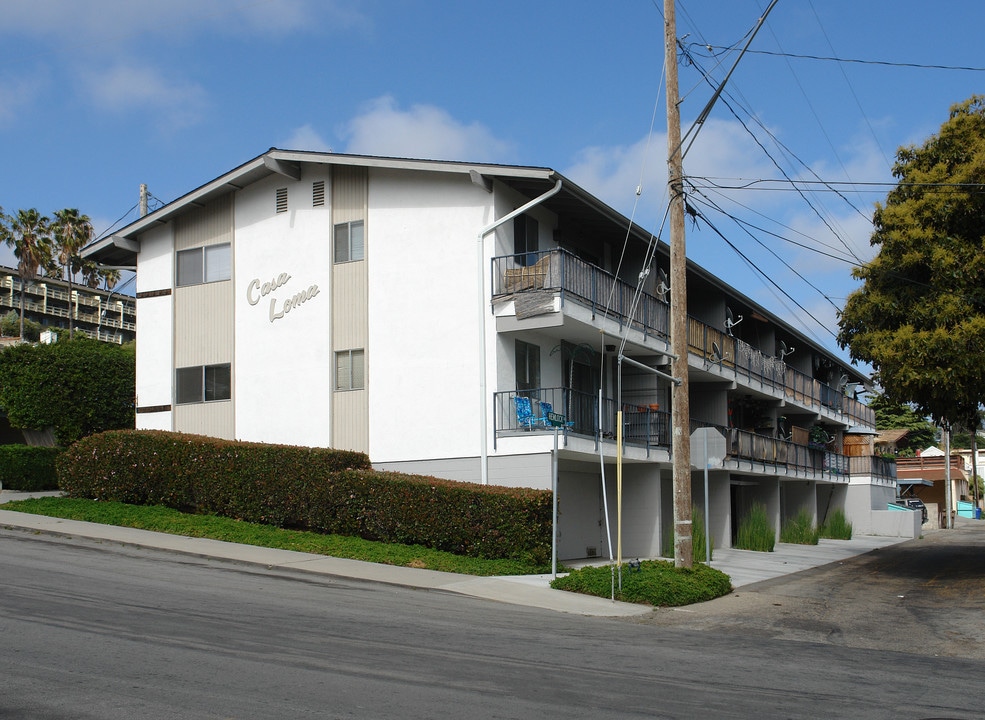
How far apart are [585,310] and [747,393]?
593 inches

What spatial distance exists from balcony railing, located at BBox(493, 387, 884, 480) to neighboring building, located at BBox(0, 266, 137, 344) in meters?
70.3

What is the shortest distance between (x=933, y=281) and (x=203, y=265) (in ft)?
57.2

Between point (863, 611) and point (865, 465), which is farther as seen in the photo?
point (865, 465)

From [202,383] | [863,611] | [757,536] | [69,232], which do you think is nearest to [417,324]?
[202,383]

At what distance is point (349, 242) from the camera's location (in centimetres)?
2412

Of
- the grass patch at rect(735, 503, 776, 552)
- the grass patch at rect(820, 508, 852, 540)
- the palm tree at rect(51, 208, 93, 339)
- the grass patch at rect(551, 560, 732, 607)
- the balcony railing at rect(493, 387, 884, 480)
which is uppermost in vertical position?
the palm tree at rect(51, 208, 93, 339)

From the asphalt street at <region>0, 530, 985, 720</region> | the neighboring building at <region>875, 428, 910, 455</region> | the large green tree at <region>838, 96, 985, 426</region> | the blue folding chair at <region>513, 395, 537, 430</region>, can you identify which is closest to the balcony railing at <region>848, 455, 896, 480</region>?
the neighboring building at <region>875, 428, 910, 455</region>

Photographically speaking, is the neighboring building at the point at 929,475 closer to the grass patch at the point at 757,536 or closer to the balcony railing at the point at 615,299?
the balcony railing at the point at 615,299

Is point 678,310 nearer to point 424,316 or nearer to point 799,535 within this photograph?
point 424,316

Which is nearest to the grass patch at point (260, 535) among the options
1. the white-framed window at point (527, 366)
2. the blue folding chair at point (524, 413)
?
the blue folding chair at point (524, 413)

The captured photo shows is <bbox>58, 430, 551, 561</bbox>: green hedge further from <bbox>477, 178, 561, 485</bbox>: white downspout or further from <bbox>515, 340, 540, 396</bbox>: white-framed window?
<bbox>515, 340, 540, 396</bbox>: white-framed window

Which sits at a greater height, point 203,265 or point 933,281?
point 203,265

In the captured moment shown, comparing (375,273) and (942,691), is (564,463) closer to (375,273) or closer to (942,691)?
(375,273)

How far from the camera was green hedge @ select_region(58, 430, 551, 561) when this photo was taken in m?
19.2
